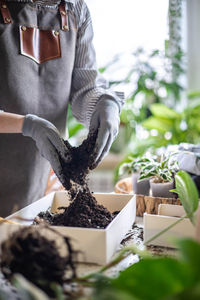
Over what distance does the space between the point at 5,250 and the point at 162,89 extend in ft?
9.32

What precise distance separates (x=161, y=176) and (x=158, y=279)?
0.77 m

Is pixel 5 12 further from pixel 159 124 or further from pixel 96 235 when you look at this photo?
pixel 159 124

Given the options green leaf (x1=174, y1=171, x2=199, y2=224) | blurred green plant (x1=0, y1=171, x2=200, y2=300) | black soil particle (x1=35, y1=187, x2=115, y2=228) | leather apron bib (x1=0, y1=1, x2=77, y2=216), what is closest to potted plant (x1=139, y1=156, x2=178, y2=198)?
black soil particle (x1=35, y1=187, x2=115, y2=228)

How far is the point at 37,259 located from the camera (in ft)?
2.27

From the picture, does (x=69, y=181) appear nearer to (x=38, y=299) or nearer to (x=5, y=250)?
(x=5, y=250)

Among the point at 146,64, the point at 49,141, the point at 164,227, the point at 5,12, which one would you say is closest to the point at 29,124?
the point at 49,141

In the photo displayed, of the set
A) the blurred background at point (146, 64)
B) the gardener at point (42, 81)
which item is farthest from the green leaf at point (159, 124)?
the gardener at point (42, 81)

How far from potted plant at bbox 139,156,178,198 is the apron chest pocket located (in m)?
0.63

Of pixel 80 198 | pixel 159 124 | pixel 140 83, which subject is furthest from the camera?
pixel 140 83

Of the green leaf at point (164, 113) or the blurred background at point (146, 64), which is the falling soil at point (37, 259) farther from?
the green leaf at point (164, 113)

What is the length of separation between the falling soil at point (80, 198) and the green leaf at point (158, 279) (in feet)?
1.62

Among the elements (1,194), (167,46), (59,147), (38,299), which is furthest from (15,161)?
(167,46)

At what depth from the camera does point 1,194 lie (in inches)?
60.1

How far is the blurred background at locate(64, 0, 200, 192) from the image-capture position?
2816mm
